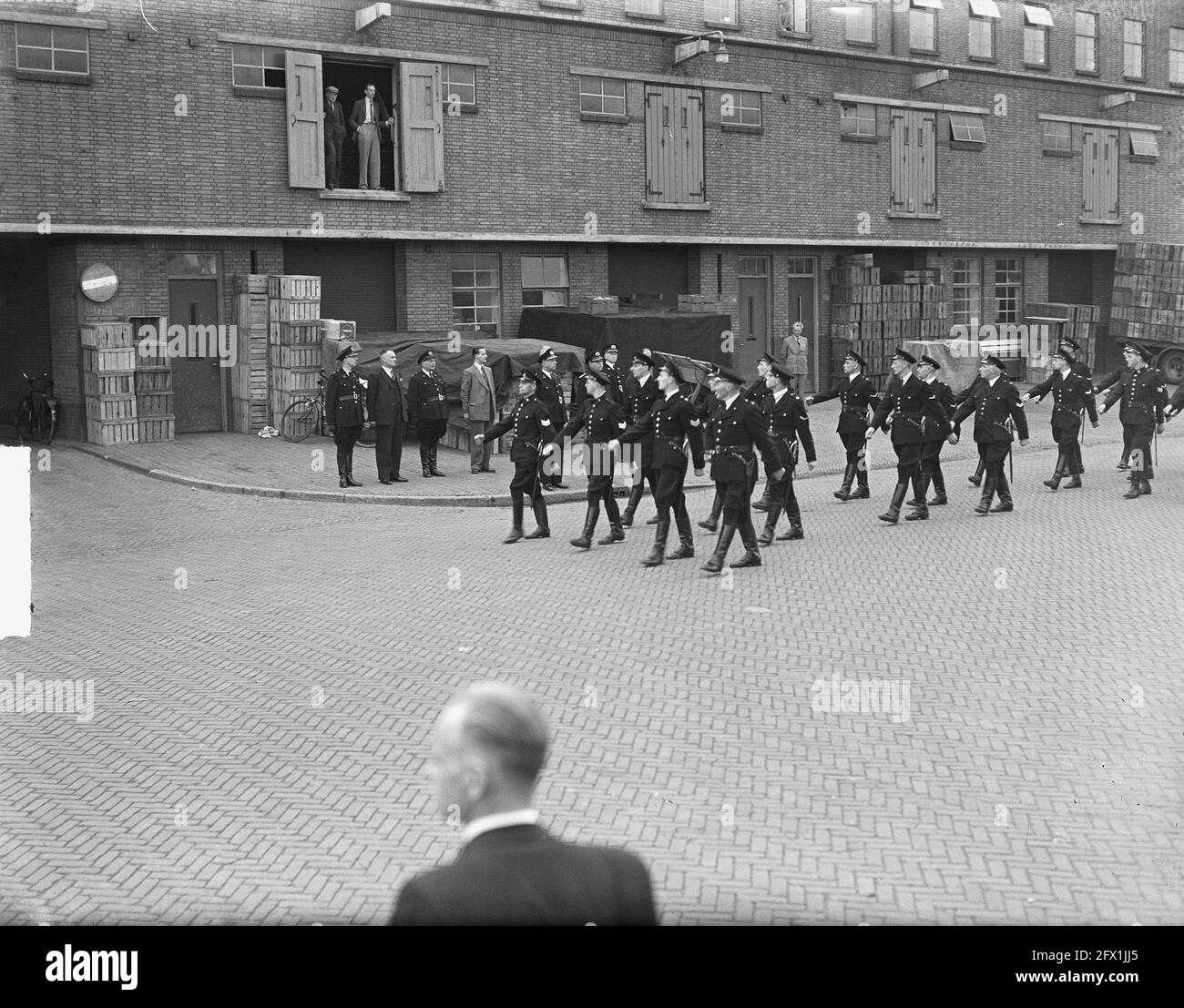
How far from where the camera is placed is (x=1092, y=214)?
38.2m

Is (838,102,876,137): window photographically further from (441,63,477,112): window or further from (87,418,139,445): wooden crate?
(87,418,139,445): wooden crate

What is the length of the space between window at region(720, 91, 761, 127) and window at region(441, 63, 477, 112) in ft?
19.5

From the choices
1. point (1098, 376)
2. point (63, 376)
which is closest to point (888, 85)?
point (1098, 376)

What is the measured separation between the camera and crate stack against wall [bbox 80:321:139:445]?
24062mm

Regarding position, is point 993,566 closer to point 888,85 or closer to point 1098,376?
point 888,85

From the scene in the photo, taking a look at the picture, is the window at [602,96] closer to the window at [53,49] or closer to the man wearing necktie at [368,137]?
the man wearing necktie at [368,137]

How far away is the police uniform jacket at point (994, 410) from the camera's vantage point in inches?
726

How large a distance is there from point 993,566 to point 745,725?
628 cm

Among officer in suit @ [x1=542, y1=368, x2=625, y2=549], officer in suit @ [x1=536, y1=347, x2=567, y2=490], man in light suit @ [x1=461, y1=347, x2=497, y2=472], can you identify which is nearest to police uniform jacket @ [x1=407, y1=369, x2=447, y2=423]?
man in light suit @ [x1=461, y1=347, x2=497, y2=472]

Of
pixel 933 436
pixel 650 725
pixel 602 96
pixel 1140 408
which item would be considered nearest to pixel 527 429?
pixel 933 436

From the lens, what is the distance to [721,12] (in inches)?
1232
